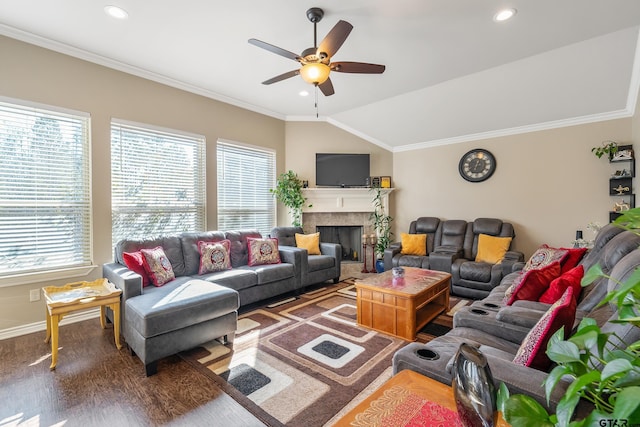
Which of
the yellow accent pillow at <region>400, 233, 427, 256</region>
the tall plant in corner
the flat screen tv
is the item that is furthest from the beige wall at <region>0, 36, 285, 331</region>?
the yellow accent pillow at <region>400, 233, 427, 256</region>

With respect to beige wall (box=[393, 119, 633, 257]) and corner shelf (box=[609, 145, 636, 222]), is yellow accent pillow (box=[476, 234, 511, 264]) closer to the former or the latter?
beige wall (box=[393, 119, 633, 257])

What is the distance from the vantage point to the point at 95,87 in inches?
135

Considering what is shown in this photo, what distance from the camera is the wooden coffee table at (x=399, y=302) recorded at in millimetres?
2797

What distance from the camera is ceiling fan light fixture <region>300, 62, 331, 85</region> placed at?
2.48 m

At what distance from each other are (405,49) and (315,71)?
134 cm

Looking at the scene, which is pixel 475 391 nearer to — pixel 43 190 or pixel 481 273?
pixel 481 273

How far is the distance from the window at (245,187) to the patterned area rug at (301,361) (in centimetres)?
185

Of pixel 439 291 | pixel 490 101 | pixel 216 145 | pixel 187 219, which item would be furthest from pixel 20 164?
pixel 490 101

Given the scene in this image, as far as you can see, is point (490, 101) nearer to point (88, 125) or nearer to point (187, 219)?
point (187, 219)

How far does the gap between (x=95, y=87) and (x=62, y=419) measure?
3.35m

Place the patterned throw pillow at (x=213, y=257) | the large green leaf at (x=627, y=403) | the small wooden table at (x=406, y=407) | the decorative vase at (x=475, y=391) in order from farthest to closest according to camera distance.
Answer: the patterned throw pillow at (x=213, y=257) → the small wooden table at (x=406, y=407) → the decorative vase at (x=475, y=391) → the large green leaf at (x=627, y=403)

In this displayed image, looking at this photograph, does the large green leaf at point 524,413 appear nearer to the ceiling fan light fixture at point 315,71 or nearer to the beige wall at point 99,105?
the ceiling fan light fixture at point 315,71

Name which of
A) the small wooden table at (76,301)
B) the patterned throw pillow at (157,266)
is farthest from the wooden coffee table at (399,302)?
the small wooden table at (76,301)

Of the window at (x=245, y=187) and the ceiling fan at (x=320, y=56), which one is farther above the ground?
the ceiling fan at (x=320, y=56)
